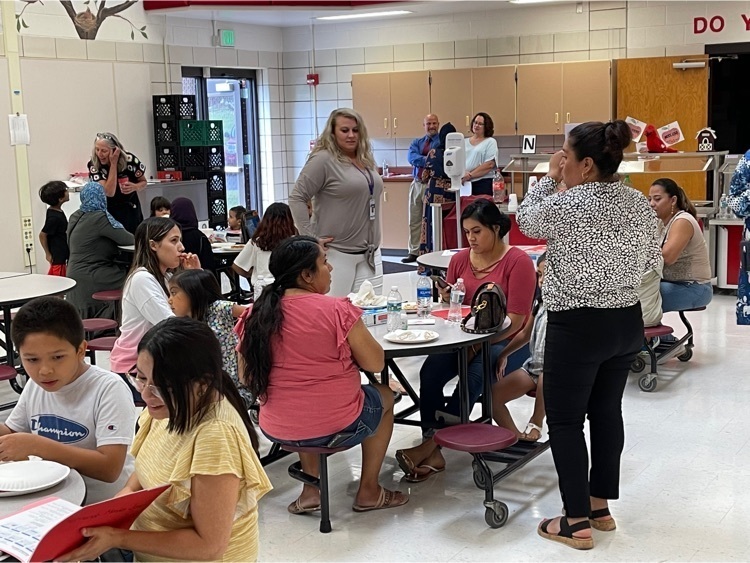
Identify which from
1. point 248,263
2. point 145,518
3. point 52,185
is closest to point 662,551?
point 145,518

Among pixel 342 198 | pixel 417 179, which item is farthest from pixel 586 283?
pixel 417 179

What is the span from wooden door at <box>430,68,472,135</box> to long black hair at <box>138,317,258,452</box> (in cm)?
969

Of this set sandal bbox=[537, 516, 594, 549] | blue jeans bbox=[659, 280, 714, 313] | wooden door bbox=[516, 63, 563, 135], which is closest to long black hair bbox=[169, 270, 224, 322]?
sandal bbox=[537, 516, 594, 549]

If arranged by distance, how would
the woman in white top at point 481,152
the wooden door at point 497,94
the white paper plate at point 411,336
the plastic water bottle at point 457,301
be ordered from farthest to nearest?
the wooden door at point 497,94
the woman in white top at point 481,152
the plastic water bottle at point 457,301
the white paper plate at point 411,336

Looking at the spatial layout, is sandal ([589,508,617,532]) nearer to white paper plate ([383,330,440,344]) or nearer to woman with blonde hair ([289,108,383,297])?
white paper plate ([383,330,440,344])

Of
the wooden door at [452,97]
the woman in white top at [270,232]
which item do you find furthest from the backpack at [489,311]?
the wooden door at [452,97]

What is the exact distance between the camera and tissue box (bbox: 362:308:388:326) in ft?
14.6

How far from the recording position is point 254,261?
686cm

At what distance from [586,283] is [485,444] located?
2.81 ft

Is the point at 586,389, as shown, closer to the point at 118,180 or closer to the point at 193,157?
the point at 118,180

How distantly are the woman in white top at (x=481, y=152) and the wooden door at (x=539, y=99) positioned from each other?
105 cm

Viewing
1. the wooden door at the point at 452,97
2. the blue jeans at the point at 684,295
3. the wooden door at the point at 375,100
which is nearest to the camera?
the blue jeans at the point at 684,295

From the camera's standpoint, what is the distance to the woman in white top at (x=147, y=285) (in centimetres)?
440

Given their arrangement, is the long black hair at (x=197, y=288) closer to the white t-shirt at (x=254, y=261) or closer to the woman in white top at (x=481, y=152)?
the white t-shirt at (x=254, y=261)
